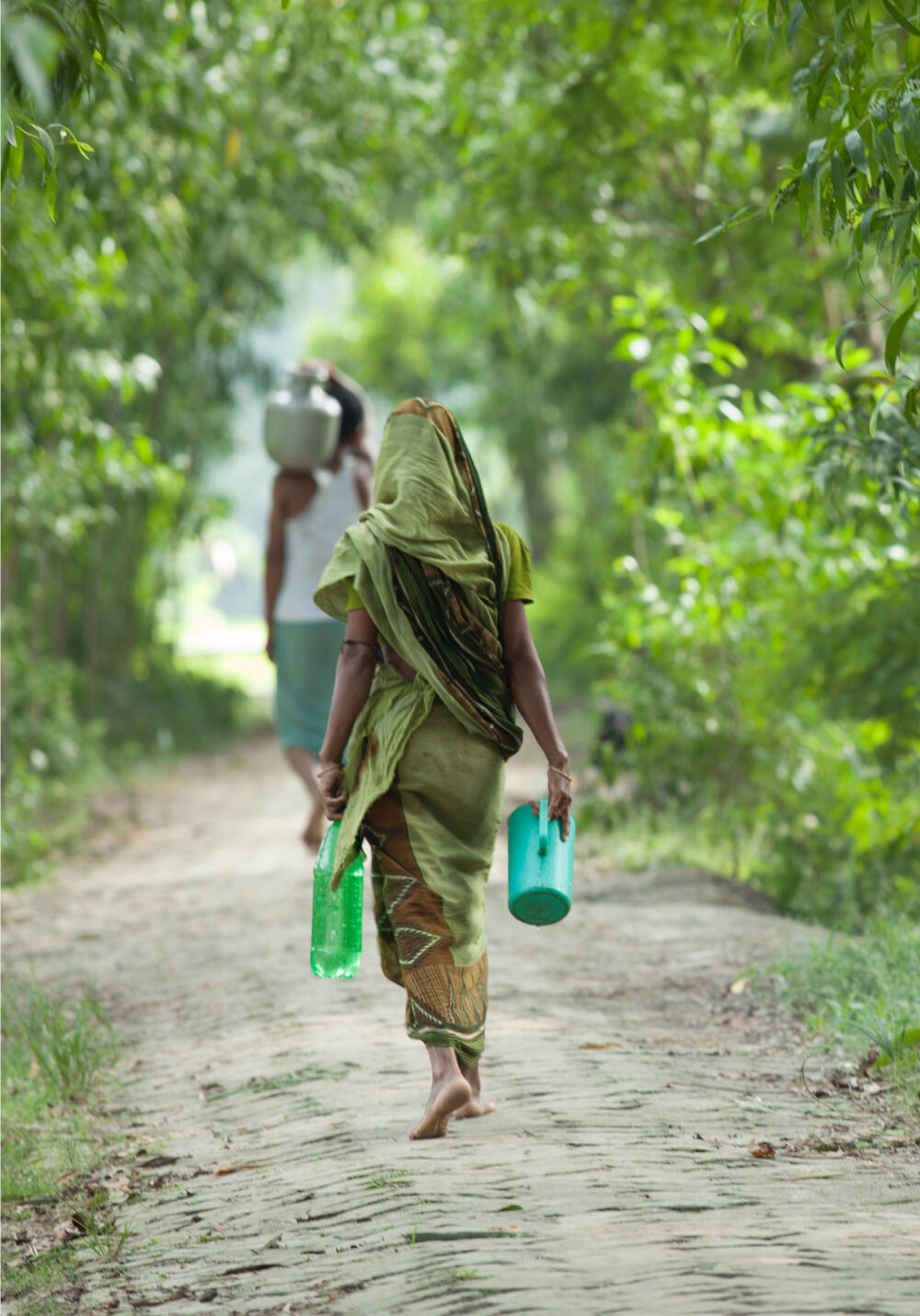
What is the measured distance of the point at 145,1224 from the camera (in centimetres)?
377

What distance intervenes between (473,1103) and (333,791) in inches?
37.6

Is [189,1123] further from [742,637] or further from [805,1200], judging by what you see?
[742,637]

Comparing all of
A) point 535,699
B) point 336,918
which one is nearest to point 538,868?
point 535,699

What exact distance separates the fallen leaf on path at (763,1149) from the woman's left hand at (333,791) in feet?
4.69

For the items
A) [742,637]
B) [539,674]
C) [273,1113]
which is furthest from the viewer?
[742,637]

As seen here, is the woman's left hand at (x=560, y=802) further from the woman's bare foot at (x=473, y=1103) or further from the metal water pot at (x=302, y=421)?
the metal water pot at (x=302, y=421)

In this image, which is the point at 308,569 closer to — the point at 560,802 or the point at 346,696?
the point at 346,696

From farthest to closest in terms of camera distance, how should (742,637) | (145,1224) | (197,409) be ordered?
(197,409) < (742,637) < (145,1224)

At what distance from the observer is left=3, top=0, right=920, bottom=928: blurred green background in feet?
17.6

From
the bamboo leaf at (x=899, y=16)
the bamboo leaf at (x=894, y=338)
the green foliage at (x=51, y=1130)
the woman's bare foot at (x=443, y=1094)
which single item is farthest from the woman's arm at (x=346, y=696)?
the bamboo leaf at (x=899, y=16)

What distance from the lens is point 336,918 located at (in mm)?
4234

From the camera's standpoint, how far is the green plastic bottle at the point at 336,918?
13.9 ft

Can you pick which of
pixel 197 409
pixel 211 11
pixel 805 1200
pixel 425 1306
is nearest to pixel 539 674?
pixel 805 1200

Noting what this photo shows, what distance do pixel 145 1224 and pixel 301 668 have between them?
4.08 metres
